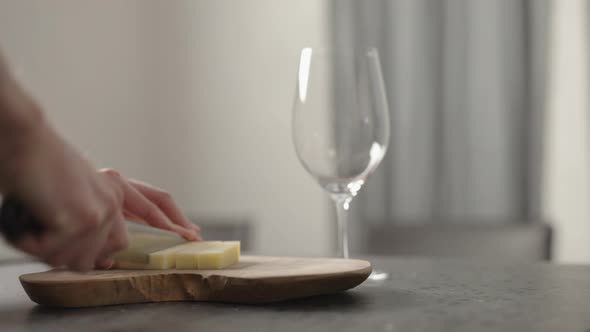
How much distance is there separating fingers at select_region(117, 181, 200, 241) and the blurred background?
1.11 metres

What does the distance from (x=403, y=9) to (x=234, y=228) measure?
1055 mm

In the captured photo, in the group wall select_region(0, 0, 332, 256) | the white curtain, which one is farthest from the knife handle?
wall select_region(0, 0, 332, 256)

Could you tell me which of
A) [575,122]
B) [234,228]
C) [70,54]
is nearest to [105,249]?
[234,228]

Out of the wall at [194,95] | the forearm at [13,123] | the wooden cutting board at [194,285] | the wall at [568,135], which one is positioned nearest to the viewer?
the forearm at [13,123]

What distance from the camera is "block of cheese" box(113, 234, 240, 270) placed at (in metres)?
0.76

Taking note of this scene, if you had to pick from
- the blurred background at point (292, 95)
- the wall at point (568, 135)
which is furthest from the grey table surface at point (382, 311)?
the wall at point (568, 135)

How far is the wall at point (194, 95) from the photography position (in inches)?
122

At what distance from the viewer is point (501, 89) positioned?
Answer: 263 centimetres

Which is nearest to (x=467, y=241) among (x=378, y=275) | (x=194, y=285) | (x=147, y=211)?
(x=378, y=275)

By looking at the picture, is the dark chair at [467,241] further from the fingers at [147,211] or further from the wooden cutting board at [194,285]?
the wooden cutting board at [194,285]

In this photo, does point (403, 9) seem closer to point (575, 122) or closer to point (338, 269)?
point (575, 122)

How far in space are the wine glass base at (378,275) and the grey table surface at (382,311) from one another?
0.10 feet

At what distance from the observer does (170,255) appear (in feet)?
2.52

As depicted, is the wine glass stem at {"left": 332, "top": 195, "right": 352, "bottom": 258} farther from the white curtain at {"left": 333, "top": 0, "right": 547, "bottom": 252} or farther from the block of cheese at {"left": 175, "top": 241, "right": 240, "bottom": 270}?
the white curtain at {"left": 333, "top": 0, "right": 547, "bottom": 252}
